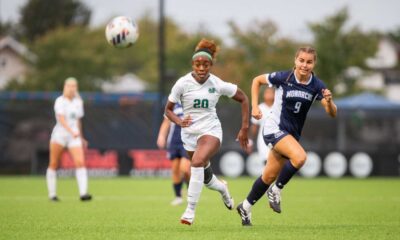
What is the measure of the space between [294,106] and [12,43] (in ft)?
179

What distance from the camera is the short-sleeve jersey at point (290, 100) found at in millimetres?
10922

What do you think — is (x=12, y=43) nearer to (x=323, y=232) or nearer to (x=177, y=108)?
(x=177, y=108)

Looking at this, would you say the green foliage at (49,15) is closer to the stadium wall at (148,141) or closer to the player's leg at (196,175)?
the stadium wall at (148,141)

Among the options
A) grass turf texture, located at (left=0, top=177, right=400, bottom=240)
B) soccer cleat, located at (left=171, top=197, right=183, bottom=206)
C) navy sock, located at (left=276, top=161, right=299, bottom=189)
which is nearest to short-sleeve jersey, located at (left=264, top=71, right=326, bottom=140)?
navy sock, located at (left=276, top=161, right=299, bottom=189)

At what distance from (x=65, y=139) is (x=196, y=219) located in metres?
5.33

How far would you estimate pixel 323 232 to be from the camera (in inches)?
403

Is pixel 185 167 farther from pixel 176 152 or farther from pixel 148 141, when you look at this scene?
pixel 148 141

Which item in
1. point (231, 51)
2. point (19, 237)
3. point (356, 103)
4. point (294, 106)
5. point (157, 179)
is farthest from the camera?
point (231, 51)

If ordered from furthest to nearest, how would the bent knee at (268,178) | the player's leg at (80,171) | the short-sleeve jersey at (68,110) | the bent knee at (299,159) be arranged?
1. the short-sleeve jersey at (68,110)
2. the player's leg at (80,171)
3. the bent knee at (268,178)
4. the bent knee at (299,159)

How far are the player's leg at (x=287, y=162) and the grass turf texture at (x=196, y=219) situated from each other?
0.41 metres

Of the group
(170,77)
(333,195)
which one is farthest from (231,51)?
Answer: (333,195)

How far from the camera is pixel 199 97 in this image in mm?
10891

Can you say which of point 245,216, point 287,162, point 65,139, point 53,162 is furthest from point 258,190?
point 53,162

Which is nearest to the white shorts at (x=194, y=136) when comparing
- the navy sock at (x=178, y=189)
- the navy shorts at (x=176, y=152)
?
the navy shorts at (x=176, y=152)
